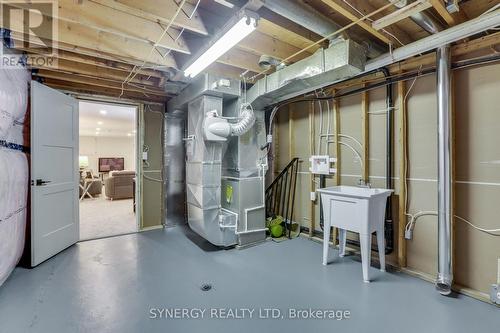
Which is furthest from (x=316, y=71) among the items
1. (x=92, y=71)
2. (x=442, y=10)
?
(x=92, y=71)

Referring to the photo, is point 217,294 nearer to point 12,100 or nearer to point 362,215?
point 362,215

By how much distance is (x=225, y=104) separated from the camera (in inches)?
147

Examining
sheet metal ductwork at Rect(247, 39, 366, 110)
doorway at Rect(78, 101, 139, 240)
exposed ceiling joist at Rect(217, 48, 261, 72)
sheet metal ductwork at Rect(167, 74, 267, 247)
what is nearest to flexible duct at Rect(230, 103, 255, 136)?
sheet metal ductwork at Rect(167, 74, 267, 247)

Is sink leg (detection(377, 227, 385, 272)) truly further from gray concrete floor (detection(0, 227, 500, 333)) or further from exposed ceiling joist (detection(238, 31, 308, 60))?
exposed ceiling joist (detection(238, 31, 308, 60))

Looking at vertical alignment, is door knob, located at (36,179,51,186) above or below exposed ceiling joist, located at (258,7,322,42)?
below

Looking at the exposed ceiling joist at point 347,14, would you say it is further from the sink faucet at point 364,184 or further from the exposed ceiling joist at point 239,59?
the sink faucet at point 364,184

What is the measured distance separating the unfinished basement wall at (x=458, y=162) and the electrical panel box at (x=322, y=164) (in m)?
0.16

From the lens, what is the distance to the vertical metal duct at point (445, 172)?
85.7 inches

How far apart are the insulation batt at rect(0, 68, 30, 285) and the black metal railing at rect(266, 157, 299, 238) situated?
10.6ft

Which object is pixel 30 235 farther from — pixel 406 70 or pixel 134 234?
pixel 406 70

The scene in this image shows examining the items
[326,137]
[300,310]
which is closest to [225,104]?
[326,137]

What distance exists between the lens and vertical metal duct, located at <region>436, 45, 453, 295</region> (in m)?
2.18

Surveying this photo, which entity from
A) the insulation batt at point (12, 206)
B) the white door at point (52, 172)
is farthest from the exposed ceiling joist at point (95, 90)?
the insulation batt at point (12, 206)

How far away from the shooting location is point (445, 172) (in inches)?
86.2
